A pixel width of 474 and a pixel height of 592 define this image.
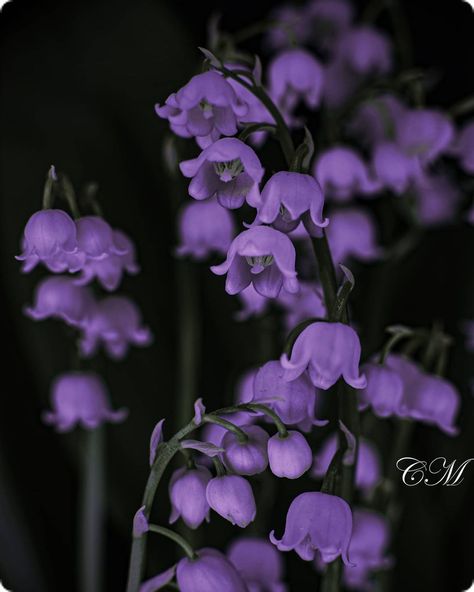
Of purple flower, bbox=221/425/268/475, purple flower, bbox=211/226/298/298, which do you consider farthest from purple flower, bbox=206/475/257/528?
purple flower, bbox=211/226/298/298

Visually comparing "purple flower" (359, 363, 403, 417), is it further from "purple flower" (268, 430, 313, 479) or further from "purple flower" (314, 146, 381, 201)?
"purple flower" (314, 146, 381, 201)

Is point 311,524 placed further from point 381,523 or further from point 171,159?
point 171,159

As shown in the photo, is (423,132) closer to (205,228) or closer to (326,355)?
(205,228)

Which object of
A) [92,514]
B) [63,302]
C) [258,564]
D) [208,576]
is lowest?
[92,514]

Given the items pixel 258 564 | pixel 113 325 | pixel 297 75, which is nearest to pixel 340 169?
pixel 297 75

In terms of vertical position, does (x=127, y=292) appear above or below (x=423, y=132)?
below
